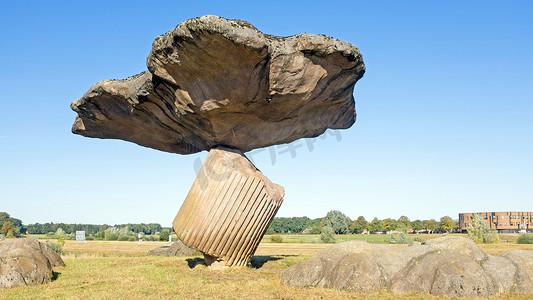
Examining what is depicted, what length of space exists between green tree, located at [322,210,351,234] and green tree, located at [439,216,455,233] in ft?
116

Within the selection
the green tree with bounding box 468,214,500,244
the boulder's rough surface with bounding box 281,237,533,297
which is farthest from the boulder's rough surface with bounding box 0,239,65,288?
the green tree with bounding box 468,214,500,244

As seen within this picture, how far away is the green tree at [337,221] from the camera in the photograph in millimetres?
81125

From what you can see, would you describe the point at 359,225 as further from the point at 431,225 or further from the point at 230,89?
the point at 230,89

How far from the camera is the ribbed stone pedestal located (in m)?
14.6

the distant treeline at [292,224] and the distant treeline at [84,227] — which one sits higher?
the distant treeline at [292,224]

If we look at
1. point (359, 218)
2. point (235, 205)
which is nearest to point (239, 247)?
point (235, 205)

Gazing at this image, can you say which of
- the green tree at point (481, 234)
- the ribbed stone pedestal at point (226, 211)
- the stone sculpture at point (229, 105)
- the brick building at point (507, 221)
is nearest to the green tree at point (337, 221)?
the brick building at point (507, 221)

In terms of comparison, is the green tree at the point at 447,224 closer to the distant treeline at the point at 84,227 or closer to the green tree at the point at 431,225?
the green tree at the point at 431,225

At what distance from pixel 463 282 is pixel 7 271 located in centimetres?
1249

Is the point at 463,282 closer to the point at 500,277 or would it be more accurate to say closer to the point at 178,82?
the point at 500,277

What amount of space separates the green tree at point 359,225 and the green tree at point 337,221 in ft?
66.1

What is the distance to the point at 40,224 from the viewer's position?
161 meters

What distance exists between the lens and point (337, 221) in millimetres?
82312

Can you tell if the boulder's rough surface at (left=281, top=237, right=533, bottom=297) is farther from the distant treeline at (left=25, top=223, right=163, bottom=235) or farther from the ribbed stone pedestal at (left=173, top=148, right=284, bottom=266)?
the distant treeline at (left=25, top=223, right=163, bottom=235)
